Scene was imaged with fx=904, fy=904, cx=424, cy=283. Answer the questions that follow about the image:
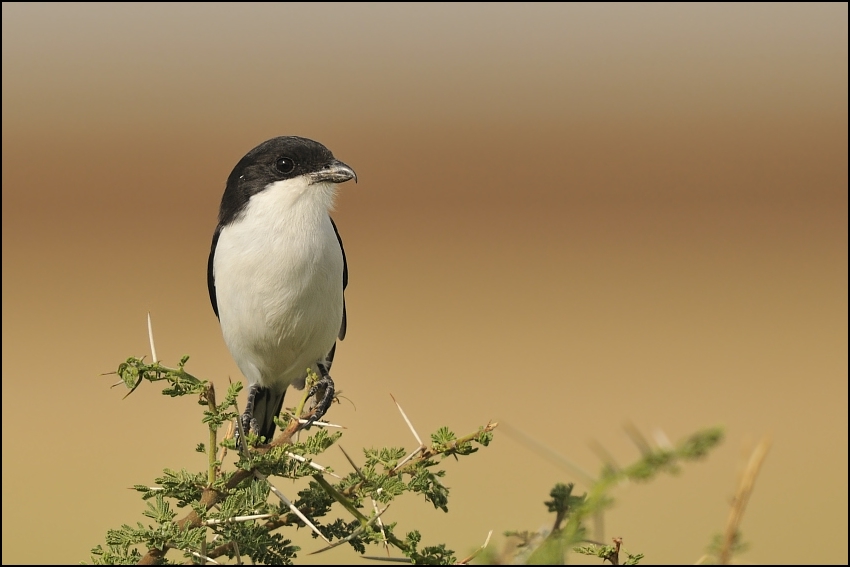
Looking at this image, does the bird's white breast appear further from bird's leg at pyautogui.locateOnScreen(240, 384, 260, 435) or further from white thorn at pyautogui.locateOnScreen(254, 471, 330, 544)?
white thorn at pyautogui.locateOnScreen(254, 471, 330, 544)

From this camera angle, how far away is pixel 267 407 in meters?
5.05

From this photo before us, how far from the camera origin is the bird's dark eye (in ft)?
14.6

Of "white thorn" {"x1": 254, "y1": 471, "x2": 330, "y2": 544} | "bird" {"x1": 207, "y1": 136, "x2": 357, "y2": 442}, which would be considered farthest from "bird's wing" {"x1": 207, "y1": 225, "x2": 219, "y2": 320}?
"white thorn" {"x1": 254, "y1": 471, "x2": 330, "y2": 544}

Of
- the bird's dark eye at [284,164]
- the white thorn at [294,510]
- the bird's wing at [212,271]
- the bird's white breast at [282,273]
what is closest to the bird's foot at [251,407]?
the bird's white breast at [282,273]

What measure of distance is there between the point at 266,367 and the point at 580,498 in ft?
11.8

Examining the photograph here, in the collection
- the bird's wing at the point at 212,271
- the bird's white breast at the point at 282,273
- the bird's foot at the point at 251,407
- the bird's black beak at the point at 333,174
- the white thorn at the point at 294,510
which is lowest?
the white thorn at the point at 294,510

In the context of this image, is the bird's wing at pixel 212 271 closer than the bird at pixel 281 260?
No

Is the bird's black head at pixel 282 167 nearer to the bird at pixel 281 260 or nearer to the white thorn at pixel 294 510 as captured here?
the bird at pixel 281 260

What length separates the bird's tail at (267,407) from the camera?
4906 mm

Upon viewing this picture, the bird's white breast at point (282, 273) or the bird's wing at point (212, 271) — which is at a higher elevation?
the bird's wing at point (212, 271)

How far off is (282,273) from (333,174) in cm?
60

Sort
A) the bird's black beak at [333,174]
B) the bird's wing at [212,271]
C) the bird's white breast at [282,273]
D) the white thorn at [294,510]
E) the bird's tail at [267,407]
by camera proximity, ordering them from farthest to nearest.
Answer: the bird's tail at [267,407], the bird's wing at [212,271], the bird's black beak at [333,174], the bird's white breast at [282,273], the white thorn at [294,510]

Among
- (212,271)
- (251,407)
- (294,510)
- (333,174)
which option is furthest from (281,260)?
(294,510)

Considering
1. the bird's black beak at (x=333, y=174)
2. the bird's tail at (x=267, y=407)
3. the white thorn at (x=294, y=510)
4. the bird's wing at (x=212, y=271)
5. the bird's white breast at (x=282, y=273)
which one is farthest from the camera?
the bird's tail at (x=267, y=407)
